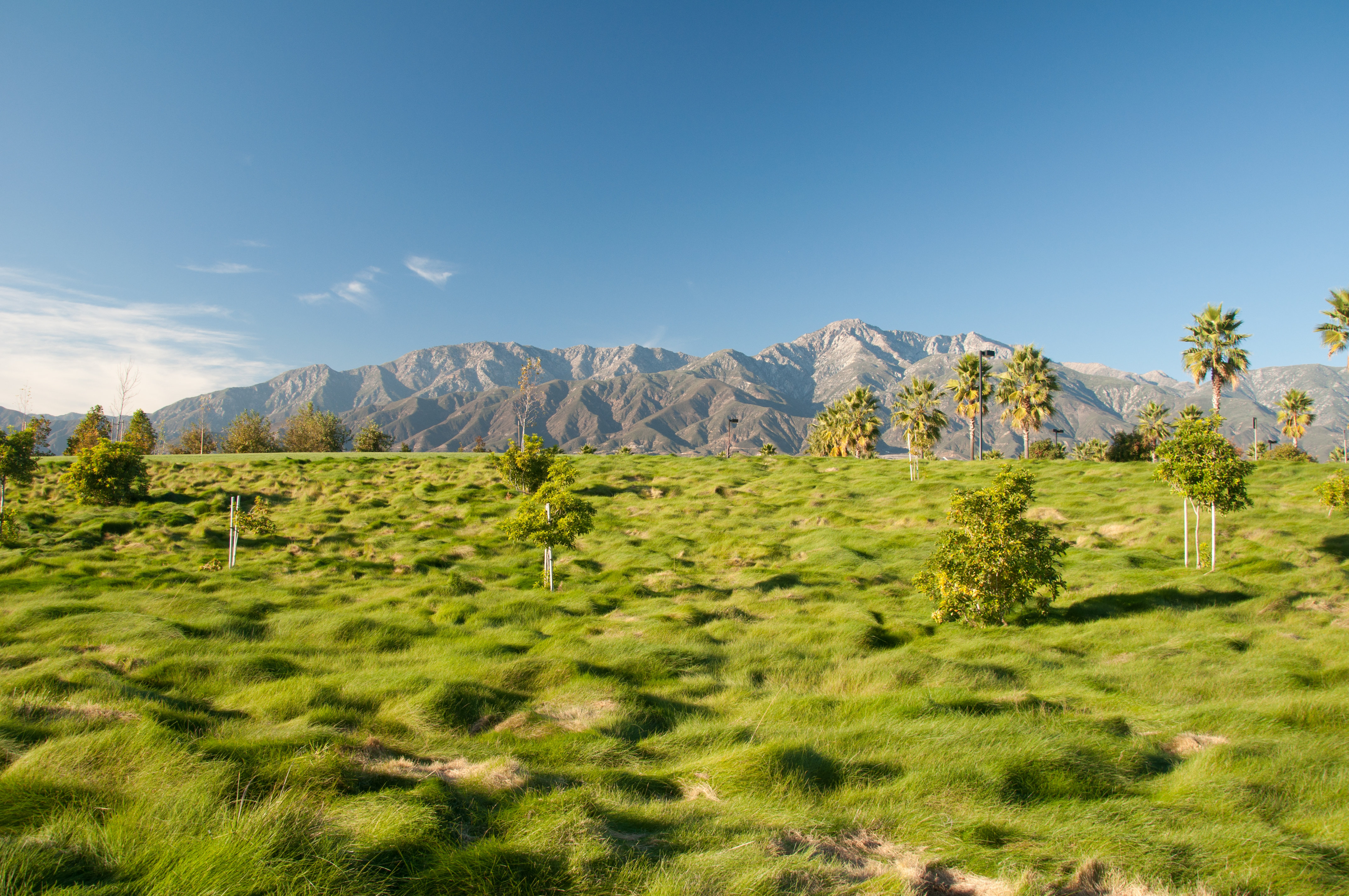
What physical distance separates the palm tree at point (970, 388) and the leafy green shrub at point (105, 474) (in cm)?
6089

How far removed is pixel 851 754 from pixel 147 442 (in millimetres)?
103141

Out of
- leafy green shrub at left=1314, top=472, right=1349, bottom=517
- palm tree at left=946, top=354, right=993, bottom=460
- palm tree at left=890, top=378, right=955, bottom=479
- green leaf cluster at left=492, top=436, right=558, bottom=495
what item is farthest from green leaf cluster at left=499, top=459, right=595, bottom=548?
palm tree at left=946, top=354, right=993, bottom=460

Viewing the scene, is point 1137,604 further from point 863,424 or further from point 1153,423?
point 1153,423

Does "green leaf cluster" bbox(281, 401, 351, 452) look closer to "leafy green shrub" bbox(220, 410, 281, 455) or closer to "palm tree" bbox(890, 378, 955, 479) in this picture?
"leafy green shrub" bbox(220, 410, 281, 455)

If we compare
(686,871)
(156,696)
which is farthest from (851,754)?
(156,696)

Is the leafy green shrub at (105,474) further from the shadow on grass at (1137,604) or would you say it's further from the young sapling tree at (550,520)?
the shadow on grass at (1137,604)

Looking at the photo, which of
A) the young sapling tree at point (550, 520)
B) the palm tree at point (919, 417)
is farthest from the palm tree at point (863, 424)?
the young sapling tree at point (550, 520)

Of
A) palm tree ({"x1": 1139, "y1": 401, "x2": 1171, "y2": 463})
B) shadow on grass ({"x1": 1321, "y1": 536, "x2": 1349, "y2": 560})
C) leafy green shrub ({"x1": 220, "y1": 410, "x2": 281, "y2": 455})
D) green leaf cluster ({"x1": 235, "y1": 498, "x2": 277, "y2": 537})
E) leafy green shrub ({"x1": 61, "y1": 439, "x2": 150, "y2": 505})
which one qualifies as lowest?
green leaf cluster ({"x1": 235, "y1": 498, "x2": 277, "y2": 537})

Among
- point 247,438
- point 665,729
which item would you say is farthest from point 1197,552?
point 247,438

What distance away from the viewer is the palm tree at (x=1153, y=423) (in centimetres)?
6291

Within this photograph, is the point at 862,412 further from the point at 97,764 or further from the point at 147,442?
the point at 147,442

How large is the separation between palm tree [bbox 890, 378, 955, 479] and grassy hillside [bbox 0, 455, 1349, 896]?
2203 cm

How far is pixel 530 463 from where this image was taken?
87.8ft

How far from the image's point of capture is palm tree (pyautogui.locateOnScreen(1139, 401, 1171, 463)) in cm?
6291
